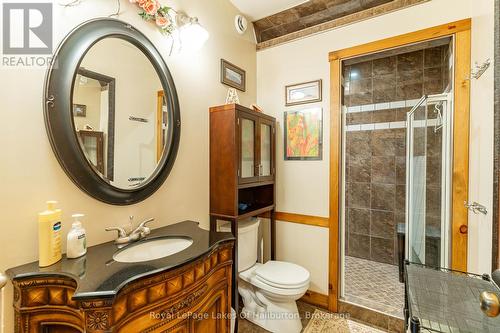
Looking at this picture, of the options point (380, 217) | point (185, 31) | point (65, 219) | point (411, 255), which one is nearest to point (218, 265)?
point (65, 219)

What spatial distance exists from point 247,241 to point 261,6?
215 centimetres

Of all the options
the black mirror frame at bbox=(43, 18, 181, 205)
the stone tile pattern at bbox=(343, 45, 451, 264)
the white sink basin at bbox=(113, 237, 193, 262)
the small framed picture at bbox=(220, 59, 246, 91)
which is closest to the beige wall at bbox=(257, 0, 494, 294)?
the small framed picture at bbox=(220, 59, 246, 91)

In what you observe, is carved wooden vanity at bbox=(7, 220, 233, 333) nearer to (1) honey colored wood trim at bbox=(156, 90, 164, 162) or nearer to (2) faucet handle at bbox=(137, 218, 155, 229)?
(2) faucet handle at bbox=(137, 218, 155, 229)

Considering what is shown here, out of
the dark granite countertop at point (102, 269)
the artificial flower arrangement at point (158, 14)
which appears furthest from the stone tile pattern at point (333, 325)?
the artificial flower arrangement at point (158, 14)

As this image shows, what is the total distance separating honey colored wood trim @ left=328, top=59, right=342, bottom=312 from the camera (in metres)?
2.05

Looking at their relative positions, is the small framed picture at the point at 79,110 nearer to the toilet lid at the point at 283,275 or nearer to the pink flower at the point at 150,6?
the pink flower at the point at 150,6

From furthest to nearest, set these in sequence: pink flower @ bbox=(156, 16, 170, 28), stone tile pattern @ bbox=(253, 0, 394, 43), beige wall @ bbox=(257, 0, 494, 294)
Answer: stone tile pattern @ bbox=(253, 0, 394, 43) → pink flower @ bbox=(156, 16, 170, 28) → beige wall @ bbox=(257, 0, 494, 294)

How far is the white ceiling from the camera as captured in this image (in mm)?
2107

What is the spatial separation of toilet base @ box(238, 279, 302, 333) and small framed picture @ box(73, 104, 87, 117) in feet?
5.57

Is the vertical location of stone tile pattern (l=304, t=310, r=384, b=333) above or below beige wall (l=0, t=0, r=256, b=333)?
below

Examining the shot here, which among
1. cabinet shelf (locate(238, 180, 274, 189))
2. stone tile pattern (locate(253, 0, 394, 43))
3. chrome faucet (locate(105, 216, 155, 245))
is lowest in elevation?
chrome faucet (locate(105, 216, 155, 245))

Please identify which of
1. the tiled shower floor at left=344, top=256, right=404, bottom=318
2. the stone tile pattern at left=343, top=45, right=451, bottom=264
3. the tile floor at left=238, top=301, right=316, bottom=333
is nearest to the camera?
the tile floor at left=238, top=301, right=316, bottom=333

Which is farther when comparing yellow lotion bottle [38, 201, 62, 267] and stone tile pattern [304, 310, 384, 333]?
stone tile pattern [304, 310, 384, 333]

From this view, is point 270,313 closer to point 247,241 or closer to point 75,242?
point 247,241
